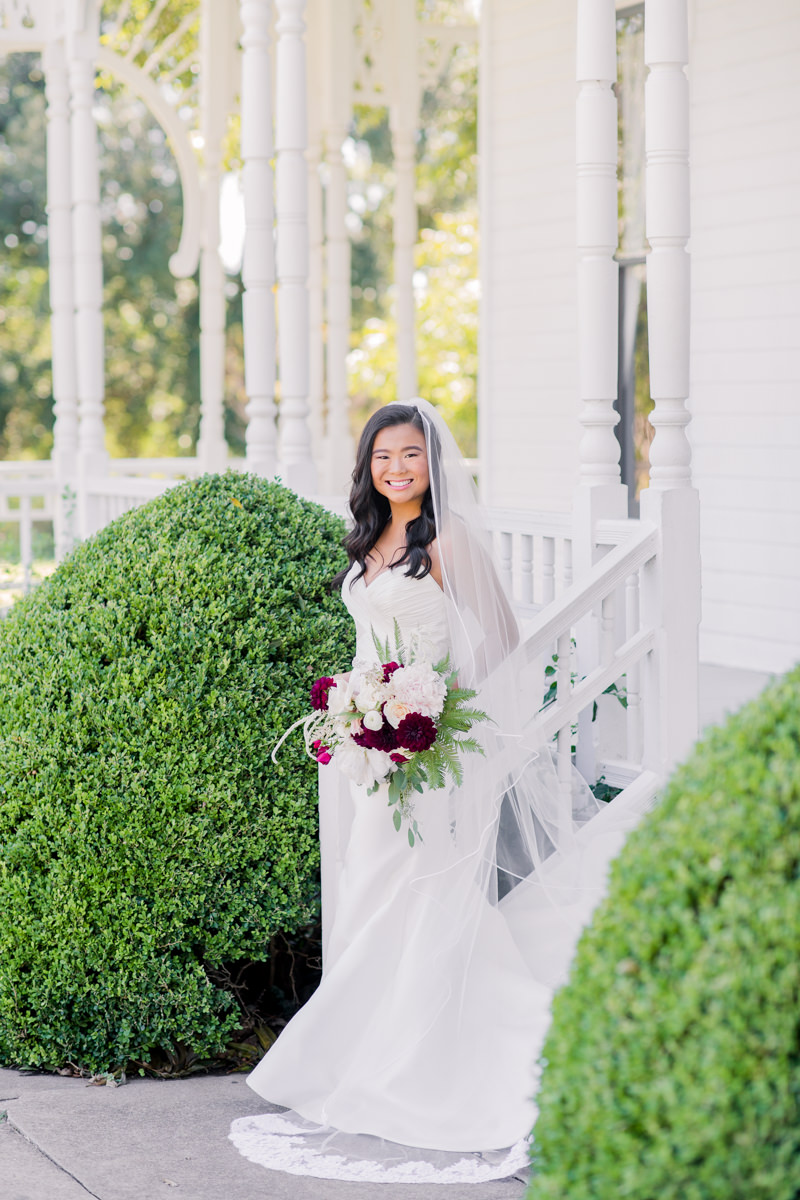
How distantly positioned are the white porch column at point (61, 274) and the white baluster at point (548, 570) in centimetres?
507

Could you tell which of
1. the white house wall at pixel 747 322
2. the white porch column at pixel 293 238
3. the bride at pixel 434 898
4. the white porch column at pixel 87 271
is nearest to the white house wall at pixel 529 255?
the white house wall at pixel 747 322

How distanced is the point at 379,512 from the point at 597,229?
1461mm

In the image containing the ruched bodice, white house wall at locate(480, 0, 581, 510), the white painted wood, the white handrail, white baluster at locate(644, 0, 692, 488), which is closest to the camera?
the ruched bodice

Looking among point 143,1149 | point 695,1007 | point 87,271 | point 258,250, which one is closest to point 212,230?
point 87,271

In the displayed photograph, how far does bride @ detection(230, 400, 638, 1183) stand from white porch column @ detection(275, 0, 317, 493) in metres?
2.11

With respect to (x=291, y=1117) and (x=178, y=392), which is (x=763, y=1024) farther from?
(x=178, y=392)

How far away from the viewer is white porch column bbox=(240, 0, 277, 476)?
6.74 meters

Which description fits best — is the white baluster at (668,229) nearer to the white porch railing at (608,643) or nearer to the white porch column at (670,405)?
the white porch column at (670,405)

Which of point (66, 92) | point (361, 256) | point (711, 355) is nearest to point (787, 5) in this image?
point (711, 355)

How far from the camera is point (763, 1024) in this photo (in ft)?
7.16

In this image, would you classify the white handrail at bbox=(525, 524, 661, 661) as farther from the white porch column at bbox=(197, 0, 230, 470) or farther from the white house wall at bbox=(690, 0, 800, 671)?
the white porch column at bbox=(197, 0, 230, 470)

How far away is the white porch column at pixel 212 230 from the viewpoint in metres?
11.0

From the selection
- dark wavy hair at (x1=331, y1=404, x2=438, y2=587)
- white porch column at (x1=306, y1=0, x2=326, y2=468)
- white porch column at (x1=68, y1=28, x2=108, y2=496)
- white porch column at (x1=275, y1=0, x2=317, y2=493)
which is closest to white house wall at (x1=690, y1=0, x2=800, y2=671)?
white porch column at (x1=275, y1=0, x2=317, y2=493)

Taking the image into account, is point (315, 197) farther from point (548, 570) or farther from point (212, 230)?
point (548, 570)
